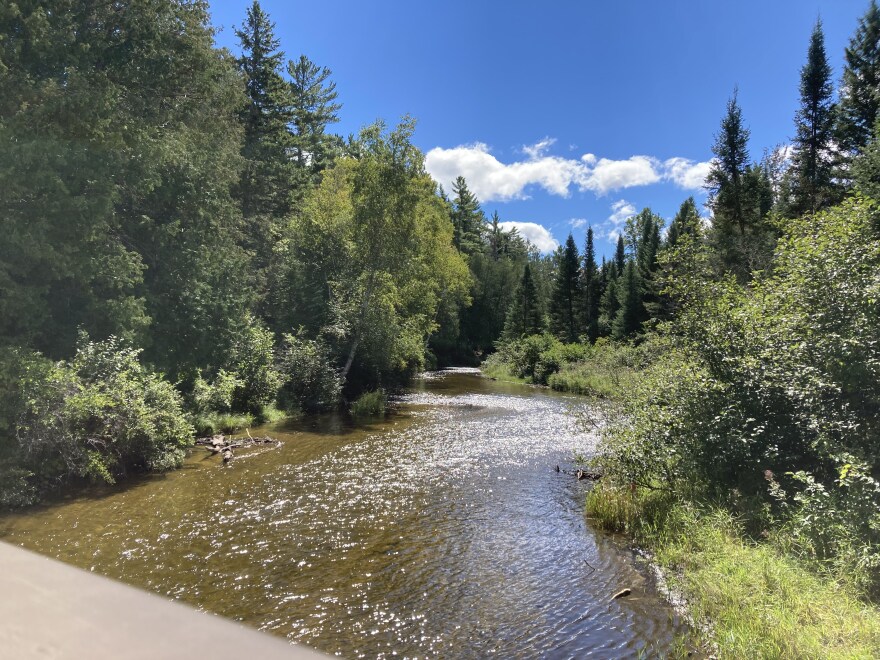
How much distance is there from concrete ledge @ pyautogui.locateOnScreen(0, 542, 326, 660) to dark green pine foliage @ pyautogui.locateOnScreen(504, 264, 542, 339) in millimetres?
59283

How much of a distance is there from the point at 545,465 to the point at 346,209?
61.8 feet

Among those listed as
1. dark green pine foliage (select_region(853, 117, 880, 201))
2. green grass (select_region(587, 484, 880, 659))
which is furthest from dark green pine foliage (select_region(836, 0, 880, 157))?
green grass (select_region(587, 484, 880, 659))

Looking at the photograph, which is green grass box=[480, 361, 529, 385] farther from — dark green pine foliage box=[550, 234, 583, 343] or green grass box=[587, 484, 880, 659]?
green grass box=[587, 484, 880, 659]

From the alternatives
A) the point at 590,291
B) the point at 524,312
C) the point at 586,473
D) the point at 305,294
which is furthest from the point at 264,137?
the point at 590,291

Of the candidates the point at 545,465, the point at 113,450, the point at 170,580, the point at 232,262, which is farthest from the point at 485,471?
the point at 232,262

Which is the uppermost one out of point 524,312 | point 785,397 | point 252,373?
point 524,312

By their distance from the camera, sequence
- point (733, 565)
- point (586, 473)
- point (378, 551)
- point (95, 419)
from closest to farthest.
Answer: point (733, 565) → point (378, 551) → point (95, 419) → point (586, 473)

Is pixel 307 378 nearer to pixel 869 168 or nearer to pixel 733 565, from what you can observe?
pixel 733 565

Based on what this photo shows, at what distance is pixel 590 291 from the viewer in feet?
205

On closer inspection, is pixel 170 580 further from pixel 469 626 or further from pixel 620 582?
pixel 620 582

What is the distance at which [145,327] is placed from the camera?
1535cm

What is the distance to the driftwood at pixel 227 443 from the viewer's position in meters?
13.7

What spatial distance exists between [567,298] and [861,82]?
Result: 4016 cm

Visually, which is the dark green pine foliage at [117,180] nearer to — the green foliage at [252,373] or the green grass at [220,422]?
the green foliage at [252,373]
